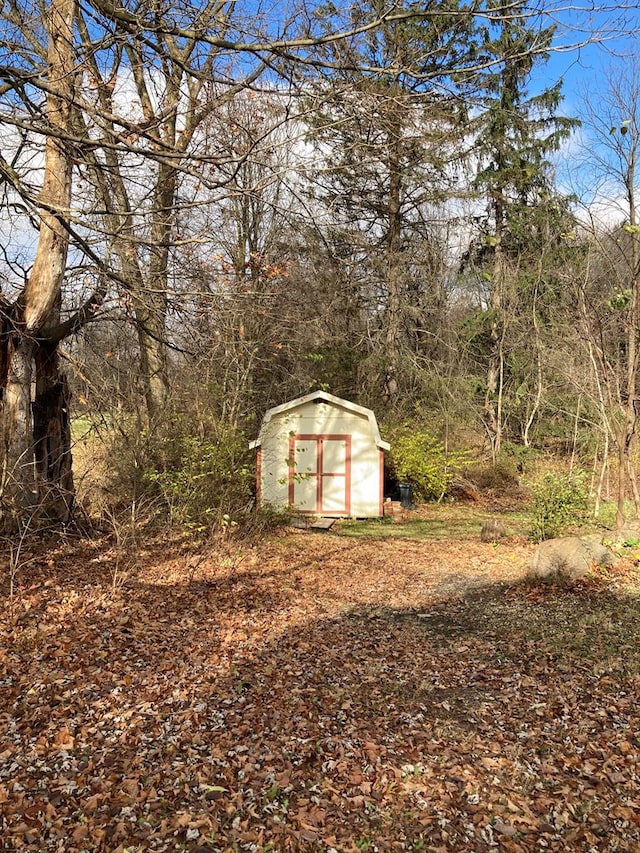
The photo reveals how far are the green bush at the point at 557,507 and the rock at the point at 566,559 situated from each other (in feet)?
6.42

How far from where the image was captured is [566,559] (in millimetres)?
7316

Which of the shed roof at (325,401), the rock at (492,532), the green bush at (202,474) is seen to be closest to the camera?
the green bush at (202,474)

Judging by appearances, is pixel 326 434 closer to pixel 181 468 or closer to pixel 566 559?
pixel 181 468

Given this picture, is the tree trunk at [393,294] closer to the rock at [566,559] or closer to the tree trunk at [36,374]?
the rock at [566,559]

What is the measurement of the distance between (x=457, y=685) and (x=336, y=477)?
9.58m

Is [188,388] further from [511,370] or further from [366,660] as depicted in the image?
[511,370]

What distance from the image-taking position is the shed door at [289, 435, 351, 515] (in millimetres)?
14172

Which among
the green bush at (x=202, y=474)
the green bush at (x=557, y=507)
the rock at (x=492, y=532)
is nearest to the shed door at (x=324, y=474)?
the green bush at (x=202, y=474)

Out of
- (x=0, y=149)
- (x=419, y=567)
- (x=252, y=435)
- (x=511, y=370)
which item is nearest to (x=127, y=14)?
(x=0, y=149)

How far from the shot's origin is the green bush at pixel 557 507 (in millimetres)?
9719

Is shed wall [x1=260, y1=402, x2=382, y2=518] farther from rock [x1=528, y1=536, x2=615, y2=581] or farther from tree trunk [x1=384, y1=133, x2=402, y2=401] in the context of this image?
rock [x1=528, y1=536, x2=615, y2=581]

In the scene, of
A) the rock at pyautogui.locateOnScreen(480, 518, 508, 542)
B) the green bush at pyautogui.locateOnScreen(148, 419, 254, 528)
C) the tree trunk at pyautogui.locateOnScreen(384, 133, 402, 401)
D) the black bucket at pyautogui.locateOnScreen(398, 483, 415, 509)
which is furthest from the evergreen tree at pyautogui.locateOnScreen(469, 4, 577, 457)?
the green bush at pyautogui.locateOnScreen(148, 419, 254, 528)

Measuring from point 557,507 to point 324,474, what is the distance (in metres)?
5.76

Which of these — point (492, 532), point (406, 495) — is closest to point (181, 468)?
point (492, 532)
